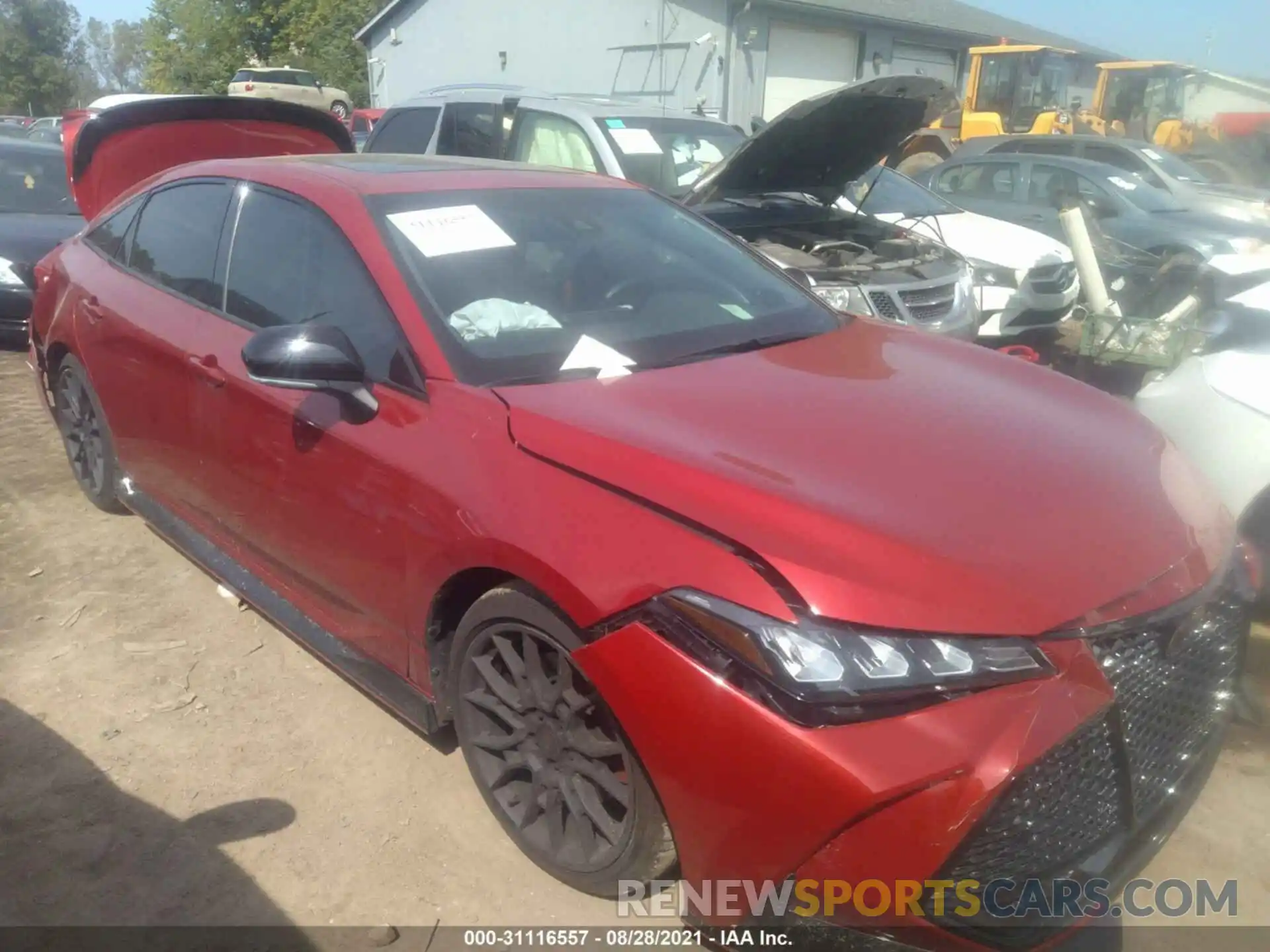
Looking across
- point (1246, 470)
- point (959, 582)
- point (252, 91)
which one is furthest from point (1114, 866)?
point (252, 91)

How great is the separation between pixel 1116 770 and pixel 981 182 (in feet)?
33.3

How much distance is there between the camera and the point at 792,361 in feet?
9.57

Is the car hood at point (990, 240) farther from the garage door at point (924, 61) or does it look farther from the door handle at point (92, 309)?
the garage door at point (924, 61)

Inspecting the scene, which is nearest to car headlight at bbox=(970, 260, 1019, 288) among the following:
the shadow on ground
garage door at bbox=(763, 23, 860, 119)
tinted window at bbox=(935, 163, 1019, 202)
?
tinted window at bbox=(935, 163, 1019, 202)

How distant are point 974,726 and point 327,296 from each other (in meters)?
2.15

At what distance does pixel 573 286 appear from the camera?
9.97ft

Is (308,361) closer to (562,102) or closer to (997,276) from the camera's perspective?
(562,102)

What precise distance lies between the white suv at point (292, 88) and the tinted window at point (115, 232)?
27.8 m

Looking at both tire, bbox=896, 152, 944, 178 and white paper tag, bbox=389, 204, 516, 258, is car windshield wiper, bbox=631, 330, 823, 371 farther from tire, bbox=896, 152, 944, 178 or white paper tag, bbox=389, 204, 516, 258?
tire, bbox=896, 152, 944, 178

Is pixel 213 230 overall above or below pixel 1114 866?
above

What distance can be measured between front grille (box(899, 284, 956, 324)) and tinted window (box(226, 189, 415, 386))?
3.70m

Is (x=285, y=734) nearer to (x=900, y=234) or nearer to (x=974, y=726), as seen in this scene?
(x=974, y=726)

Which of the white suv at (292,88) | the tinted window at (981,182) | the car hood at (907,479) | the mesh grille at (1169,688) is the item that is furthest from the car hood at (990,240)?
the white suv at (292,88)

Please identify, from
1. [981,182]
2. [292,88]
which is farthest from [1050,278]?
[292,88]
